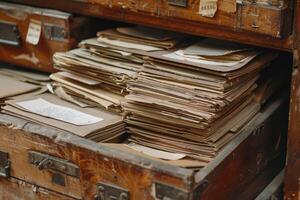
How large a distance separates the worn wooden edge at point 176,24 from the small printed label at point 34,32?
6 cm

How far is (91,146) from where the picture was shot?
146cm

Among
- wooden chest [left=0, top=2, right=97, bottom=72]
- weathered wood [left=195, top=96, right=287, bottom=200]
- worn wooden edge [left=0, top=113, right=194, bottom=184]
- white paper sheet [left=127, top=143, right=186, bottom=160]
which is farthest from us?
wooden chest [left=0, top=2, right=97, bottom=72]

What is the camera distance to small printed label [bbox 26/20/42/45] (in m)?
1.88

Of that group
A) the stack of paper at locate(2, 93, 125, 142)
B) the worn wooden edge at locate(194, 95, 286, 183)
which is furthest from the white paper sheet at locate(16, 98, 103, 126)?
the worn wooden edge at locate(194, 95, 286, 183)

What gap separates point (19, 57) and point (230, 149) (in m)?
0.78

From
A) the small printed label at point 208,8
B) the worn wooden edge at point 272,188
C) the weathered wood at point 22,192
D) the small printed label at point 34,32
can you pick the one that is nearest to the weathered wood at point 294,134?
the worn wooden edge at point 272,188

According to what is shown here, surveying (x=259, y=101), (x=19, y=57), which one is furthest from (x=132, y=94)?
(x=19, y=57)

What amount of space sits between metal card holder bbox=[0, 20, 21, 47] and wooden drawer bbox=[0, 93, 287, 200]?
1.30 ft

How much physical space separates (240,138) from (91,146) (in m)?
0.36

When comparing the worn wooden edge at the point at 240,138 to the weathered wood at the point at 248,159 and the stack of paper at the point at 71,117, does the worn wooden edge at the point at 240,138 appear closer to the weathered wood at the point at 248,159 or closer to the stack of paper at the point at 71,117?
the weathered wood at the point at 248,159

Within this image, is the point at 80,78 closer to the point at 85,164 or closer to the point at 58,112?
the point at 58,112

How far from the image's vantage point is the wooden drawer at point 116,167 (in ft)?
4.45

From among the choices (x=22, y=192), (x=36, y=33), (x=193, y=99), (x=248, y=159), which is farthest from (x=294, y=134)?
(x=36, y=33)

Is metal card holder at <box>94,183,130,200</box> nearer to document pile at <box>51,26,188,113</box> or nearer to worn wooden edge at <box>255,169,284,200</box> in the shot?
document pile at <box>51,26,188,113</box>
